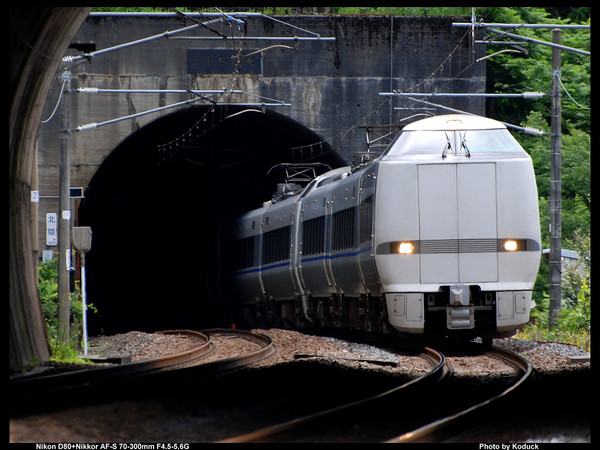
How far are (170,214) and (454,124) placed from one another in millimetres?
29469

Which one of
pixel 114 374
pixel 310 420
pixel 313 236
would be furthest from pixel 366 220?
pixel 310 420

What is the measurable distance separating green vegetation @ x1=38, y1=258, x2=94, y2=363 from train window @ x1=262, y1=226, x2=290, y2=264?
460 centimetres

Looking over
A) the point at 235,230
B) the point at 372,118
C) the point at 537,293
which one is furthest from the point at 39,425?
the point at 537,293

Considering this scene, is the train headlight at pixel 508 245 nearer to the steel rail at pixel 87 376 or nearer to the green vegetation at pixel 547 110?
the steel rail at pixel 87 376

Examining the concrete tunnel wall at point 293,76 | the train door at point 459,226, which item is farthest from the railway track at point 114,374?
the concrete tunnel wall at point 293,76

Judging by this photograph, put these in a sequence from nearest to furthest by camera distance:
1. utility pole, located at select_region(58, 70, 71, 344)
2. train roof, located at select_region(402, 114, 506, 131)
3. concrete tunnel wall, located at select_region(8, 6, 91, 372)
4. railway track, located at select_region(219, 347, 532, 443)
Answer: railway track, located at select_region(219, 347, 532, 443), concrete tunnel wall, located at select_region(8, 6, 91, 372), train roof, located at select_region(402, 114, 506, 131), utility pole, located at select_region(58, 70, 71, 344)

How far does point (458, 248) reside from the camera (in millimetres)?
17172

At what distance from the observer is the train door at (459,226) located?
17.1 metres

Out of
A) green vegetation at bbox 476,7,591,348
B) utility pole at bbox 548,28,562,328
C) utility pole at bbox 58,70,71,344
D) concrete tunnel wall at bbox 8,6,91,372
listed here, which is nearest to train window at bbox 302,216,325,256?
utility pole at bbox 548,28,562,328

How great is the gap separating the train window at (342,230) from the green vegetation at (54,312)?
16.8ft

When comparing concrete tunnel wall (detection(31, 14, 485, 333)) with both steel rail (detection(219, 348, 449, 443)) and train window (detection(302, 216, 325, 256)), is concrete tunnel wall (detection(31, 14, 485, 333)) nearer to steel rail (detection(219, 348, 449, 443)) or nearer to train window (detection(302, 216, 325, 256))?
train window (detection(302, 216, 325, 256))

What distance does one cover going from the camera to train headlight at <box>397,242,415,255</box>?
56.6 feet

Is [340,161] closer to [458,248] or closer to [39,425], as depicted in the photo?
[458,248]

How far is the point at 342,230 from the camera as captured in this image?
20984 mm
